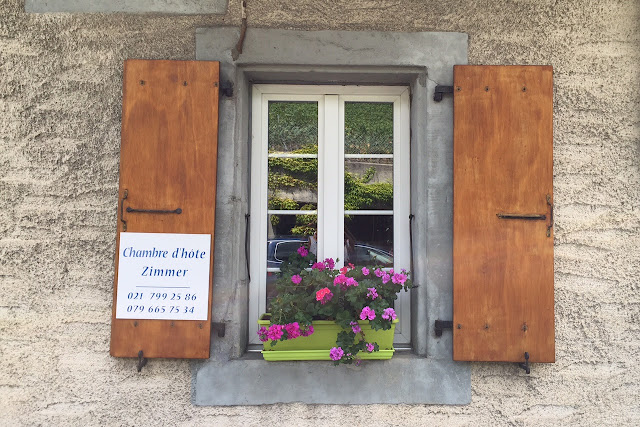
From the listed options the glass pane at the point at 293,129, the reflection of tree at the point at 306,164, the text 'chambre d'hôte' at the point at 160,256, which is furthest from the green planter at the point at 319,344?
the glass pane at the point at 293,129

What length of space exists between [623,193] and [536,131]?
62 centimetres

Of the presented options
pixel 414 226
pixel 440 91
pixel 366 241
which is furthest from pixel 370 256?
pixel 440 91

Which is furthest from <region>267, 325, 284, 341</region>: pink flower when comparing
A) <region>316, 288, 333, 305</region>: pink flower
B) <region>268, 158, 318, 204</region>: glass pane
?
<region>268, 158, 318, 204</region>: glass pane

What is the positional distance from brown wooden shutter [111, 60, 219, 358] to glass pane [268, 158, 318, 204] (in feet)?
1.52

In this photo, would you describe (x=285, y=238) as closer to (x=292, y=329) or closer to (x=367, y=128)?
(x=292, y=329)

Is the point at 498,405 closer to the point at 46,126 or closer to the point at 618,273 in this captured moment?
the point at 618,273

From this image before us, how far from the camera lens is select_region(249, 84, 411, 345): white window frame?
10.1 ft

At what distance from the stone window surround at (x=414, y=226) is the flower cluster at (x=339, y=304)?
21 cm

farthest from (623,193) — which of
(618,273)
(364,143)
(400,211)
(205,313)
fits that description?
(205,313)

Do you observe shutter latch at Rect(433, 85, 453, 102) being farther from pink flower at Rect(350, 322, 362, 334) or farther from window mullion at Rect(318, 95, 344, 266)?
pink flower at Rect(350, 322, 362, 334)

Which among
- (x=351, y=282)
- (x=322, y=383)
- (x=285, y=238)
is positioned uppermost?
(x=285, y=238)

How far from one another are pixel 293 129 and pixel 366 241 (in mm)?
789

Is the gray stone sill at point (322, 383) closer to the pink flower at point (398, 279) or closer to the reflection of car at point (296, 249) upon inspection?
the pink flower at point (398, 279)

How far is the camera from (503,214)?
2801 mm
